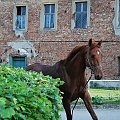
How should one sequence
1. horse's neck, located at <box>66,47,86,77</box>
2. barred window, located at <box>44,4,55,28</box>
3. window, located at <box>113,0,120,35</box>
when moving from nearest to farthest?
horse's neck, located at <box>66,47,86,77</box> < window, located at <box>113,0,120,35</box> < barred window, located at <box>44,4,55,28</box>

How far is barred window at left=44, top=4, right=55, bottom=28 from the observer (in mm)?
38500

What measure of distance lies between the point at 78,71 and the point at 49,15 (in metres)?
28.5

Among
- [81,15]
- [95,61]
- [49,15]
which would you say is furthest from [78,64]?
[49,15]

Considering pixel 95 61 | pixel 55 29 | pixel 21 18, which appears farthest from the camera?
pixel 21 18

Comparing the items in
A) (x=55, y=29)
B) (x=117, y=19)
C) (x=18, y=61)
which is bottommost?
(x=18, y=61)

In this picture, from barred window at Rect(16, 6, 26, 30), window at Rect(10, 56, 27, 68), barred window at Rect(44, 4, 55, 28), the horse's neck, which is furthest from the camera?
barred window at Rect(16, 6, 26, 30)

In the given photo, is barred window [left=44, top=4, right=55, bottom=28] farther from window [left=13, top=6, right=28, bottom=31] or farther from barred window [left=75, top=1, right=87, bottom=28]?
barred window [left=75, top=1, right=87, bottom=28]

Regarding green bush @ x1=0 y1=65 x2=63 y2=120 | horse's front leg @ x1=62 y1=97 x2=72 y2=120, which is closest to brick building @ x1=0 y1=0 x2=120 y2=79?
horse's front leg @ x1=62 y1=97 x2=72 y2=120

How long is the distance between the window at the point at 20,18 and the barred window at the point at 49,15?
1632mm

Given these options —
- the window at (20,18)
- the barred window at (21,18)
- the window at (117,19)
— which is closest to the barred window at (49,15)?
the window at (20,18)

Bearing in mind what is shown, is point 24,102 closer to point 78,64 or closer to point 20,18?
point 78,64

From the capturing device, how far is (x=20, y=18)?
39.4 m

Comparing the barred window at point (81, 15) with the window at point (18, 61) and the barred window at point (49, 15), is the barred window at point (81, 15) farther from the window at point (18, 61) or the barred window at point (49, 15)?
the window at point (18, 61)

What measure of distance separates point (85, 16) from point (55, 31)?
2676mm
